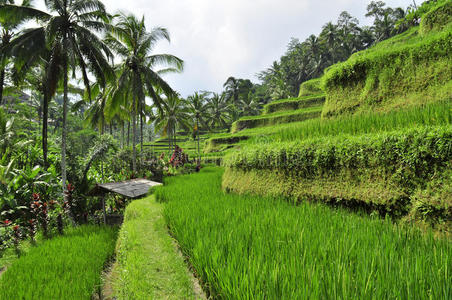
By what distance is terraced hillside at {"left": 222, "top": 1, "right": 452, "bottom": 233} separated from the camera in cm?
229

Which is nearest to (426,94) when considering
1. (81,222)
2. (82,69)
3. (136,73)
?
(81,222)

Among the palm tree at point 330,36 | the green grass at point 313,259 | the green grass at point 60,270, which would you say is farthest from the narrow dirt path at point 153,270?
the palm tree at point 330,36

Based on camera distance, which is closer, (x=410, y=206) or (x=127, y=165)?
(x=410, y=206)

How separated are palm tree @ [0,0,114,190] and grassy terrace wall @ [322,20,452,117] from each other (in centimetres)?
980

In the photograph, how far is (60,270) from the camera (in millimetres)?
3607

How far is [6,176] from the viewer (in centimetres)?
696

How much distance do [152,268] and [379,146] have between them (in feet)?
10.6

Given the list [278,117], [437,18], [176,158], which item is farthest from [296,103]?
[437,18]

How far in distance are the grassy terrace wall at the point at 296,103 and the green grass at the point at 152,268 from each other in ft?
50.8

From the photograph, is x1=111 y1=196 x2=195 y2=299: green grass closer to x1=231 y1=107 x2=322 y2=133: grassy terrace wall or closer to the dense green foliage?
the dense green foliage

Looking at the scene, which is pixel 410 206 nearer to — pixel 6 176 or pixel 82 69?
pixel 6 176

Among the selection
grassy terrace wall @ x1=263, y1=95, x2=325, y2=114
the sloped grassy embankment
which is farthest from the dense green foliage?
grassy terrace wall @ x1=263, y1=95, x2=325, y2=114

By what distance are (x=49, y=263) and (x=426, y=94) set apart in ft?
24.8

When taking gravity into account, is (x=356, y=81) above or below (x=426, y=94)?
above
